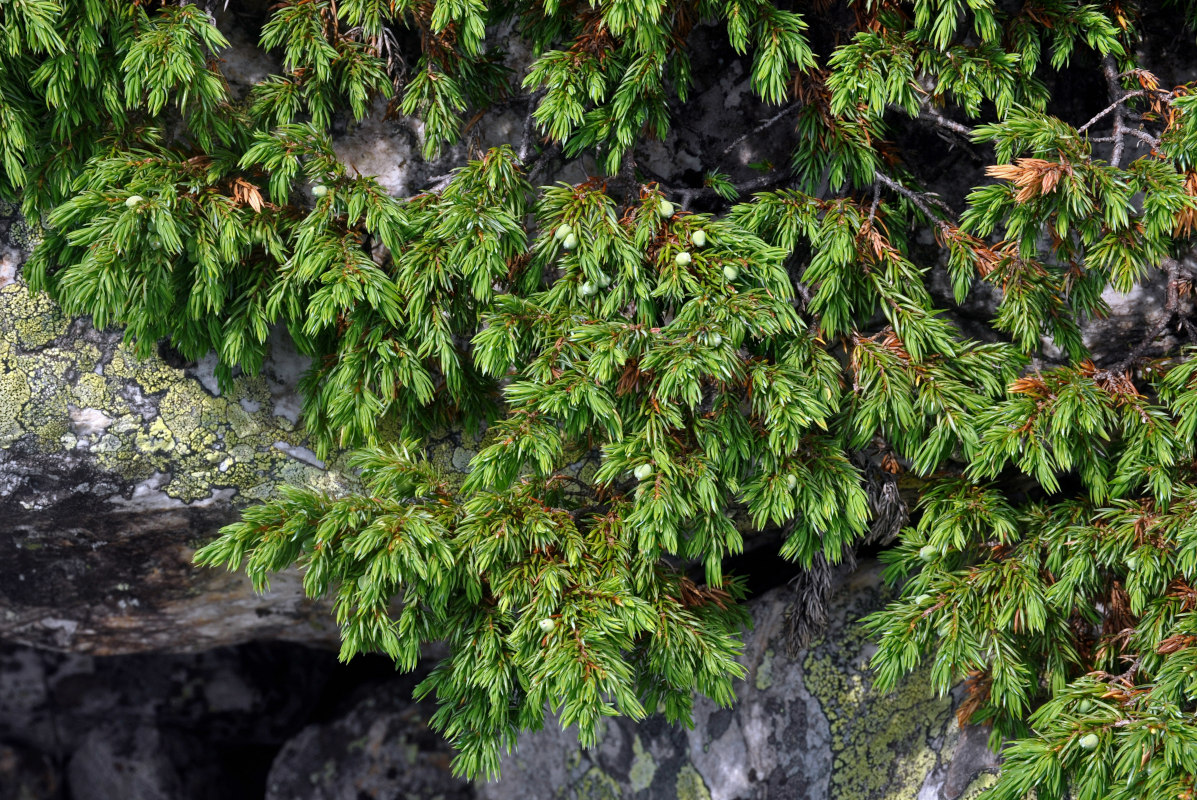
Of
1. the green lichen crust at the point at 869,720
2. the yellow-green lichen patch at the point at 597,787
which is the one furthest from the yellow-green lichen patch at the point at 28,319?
the green lichen crust at the point at 869,720

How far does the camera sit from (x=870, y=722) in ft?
10.0

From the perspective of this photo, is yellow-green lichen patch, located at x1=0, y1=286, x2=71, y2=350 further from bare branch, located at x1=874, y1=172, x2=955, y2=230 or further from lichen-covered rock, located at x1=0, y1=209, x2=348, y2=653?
bare branch, located at x1=874, y1=172, x2=955, y2=230

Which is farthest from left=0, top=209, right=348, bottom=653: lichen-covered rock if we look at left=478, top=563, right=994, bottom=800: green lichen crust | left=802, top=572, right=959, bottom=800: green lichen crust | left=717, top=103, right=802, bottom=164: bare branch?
left=802, top=572, right=959, bottom=800: green lichen crust

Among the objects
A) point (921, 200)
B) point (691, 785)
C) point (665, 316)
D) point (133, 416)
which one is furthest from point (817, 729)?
point (133, 416)

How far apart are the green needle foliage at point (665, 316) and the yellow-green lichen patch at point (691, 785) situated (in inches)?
35.0

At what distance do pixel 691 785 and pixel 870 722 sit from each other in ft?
2.33

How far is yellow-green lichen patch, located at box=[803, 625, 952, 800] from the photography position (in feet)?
9.69

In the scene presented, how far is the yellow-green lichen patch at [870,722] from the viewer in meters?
2.95

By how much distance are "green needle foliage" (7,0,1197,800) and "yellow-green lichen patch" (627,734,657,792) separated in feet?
3.31

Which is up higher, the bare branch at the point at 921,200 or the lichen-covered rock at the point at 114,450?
the bare branch at the point at 921,200

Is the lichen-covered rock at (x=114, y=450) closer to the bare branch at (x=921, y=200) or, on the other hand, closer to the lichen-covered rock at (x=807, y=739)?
the lichen-covered rock at (x=807, y=739)

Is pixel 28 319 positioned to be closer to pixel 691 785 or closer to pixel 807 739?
pixel 691 785

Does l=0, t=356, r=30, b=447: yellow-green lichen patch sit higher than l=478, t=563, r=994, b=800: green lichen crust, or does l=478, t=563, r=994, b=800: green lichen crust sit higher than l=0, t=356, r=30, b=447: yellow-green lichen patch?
l=0, t=356, r=30, b=447: yellow-green lichen patch

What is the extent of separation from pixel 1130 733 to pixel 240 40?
303 centimetres
